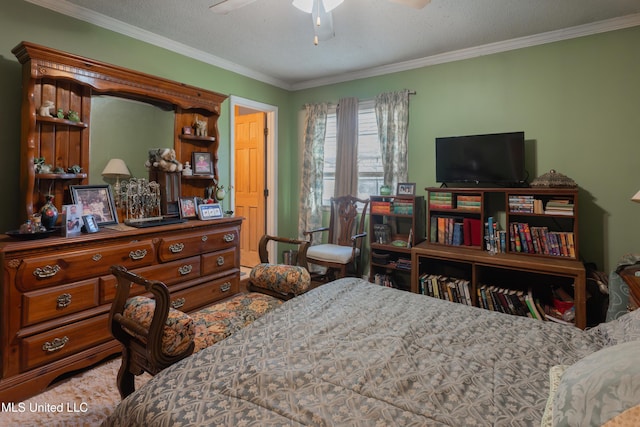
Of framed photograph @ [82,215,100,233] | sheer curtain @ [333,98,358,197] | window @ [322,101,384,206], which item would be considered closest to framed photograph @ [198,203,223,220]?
framed photograph @ [82,215,100,233]

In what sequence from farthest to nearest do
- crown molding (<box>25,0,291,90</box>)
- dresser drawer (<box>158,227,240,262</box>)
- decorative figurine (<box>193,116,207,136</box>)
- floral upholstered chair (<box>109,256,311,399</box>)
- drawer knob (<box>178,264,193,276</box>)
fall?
decorative figurine (<box>193,116,207,136</box>)
drawer knob (<box>178,264,193,276</box>)
dresser drawer (<box>158,227,240,262</box>)
crown molding (<box>25,0,291,90</box>)
floral upholstered chair (<box>109,256,311,399</box>)

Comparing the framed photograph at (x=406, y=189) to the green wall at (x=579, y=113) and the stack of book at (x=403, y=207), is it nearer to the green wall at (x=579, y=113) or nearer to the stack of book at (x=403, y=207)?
the stack of book at (x=403, y=207)

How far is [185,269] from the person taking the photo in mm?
2779

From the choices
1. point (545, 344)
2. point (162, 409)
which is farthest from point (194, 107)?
point (545, 344)

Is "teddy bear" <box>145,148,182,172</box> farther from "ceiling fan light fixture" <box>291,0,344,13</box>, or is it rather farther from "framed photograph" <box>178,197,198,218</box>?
"ceiling fan light fixture" <box>291,0,344,13</box>

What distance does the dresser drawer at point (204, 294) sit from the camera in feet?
8.97

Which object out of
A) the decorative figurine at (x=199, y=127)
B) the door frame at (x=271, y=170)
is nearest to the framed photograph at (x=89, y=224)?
the decorative figurine at (x=199, y=127)

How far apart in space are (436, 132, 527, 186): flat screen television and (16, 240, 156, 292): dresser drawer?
288 cm

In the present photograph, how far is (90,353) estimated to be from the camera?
2.20 m

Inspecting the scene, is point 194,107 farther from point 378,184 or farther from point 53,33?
point 378,184

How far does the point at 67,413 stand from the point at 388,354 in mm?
1870

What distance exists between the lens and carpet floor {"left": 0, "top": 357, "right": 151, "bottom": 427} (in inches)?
70.1

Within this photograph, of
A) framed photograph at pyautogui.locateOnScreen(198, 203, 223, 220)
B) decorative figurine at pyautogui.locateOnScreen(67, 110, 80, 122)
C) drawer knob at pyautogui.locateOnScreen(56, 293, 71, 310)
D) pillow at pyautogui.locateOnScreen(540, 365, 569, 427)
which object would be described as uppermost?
decorative figurine at pyautogui.locateOnScreen(67, 110, 80, 122)

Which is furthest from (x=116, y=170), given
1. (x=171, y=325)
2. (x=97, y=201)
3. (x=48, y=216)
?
(x=171, y=325)
